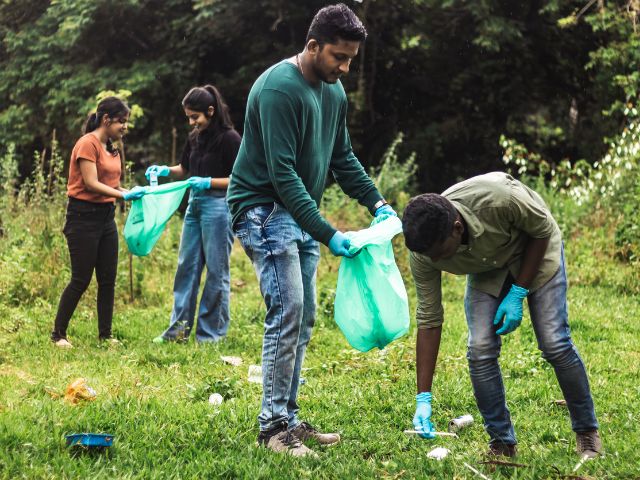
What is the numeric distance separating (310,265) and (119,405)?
1.27m

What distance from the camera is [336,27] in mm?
3340

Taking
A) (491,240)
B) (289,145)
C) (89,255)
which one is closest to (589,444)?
(491,240)

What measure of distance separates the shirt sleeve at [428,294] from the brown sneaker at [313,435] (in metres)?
0.81

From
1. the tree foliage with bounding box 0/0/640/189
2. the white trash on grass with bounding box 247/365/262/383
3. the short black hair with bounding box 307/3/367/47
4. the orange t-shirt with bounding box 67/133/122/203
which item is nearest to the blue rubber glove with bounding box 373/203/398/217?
the short black hair with bounding box 307/3/367/47

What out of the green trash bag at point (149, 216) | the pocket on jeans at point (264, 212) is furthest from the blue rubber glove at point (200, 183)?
the pocket on jeans at point (264, 212)

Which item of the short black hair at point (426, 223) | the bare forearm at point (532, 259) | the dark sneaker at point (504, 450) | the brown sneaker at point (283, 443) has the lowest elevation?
the dark sneaker at point (504, 450)

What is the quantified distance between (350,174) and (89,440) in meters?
1.80

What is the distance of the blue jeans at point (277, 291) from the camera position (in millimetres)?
3545

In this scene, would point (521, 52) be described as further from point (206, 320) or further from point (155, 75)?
point (206, 320)

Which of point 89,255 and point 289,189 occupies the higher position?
point 289,189

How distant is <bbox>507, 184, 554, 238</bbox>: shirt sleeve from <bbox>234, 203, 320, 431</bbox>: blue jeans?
38.2 inches

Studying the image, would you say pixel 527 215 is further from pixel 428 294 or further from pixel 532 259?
pixel 428 294

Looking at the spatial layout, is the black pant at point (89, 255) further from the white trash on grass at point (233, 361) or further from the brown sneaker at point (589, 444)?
the brown sneaker at point (589, 444)

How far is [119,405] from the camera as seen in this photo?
4.10 m
